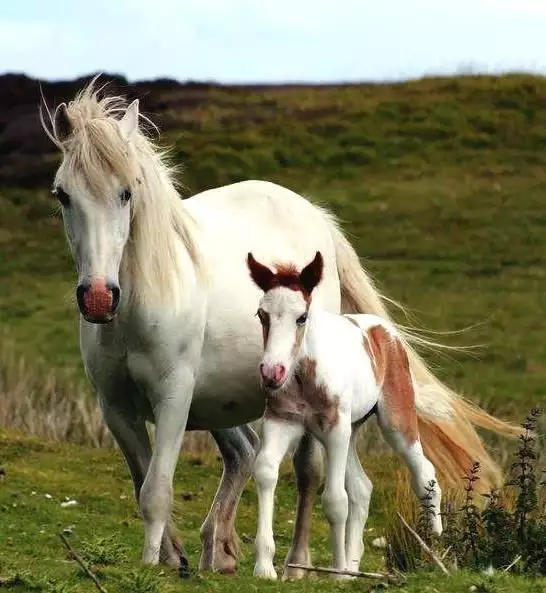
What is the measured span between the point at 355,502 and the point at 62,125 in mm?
2815

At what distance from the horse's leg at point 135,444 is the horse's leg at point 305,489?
725 mm

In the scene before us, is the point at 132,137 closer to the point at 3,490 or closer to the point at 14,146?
the point at 3,490

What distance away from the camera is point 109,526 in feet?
39.9

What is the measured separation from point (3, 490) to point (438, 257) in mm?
23265

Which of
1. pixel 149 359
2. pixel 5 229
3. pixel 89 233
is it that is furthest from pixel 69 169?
pixel 5 229

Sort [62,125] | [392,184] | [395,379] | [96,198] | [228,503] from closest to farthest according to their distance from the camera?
[96,198] → [62,125] → [395,379] → [228,503] → [392,184]

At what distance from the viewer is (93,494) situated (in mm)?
13586

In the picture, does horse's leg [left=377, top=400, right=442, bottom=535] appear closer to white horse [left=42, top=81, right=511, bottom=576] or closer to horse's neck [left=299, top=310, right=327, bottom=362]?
white horse [left=42, top=81, right=511, bottom=576]

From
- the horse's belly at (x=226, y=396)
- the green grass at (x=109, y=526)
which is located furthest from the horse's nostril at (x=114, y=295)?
the green grass at (x=109, y=526)

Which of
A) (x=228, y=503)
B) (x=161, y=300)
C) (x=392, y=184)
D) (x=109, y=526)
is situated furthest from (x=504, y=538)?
(x=392, y=184)

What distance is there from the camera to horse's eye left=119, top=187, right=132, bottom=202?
307 inches

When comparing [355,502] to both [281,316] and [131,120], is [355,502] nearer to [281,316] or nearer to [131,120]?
[281,316]

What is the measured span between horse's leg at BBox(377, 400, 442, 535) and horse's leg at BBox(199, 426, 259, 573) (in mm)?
1298

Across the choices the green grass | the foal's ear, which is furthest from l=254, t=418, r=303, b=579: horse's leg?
the foal's ear
